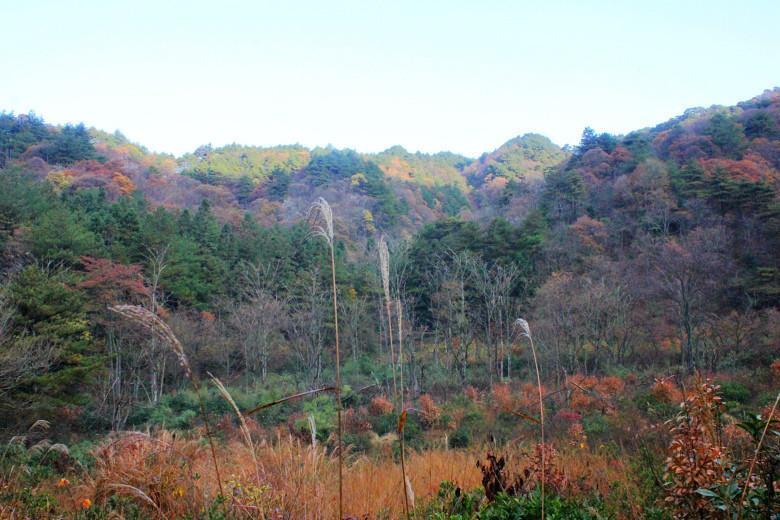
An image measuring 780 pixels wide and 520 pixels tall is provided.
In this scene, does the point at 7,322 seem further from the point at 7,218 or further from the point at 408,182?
the point at 408,182

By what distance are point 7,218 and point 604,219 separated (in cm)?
3034

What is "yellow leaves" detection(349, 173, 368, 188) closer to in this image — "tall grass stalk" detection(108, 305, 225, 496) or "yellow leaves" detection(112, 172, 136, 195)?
"yellow leaves" detection(112, 172, 136, 195)

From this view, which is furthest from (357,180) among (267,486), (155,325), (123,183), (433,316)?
(155,325)

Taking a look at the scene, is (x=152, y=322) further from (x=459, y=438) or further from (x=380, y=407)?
(x=380, y=407)

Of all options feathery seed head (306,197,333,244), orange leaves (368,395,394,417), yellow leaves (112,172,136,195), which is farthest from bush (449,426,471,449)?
yellow leaves (112,172,136,195)

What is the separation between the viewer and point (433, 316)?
21.2m

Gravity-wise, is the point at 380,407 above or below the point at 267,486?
below

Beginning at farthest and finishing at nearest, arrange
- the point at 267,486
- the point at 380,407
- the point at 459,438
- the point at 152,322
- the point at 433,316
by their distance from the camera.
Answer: the point at 433,316
the point at 380,407
the point at 459,438
the point at 267,486
the point at 152,322

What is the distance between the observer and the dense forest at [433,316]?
7895 millimetres

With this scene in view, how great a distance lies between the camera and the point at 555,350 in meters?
15.8

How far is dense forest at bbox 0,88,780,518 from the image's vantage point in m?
7.89

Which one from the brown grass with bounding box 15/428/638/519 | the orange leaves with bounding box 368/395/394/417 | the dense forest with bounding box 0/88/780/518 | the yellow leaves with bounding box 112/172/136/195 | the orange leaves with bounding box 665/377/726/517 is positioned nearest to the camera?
the orange leaves with bounding box 665/377/726/517

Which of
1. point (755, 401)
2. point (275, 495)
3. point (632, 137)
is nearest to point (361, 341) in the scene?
point (755, 401)

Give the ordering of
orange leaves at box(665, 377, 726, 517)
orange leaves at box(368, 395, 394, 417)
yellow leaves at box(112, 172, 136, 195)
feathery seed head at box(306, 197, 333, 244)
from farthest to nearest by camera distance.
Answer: yellow leaves at box(112, 172, 136, 195)
orange leaves at box(368, 395, 394, 417)
orange leaves at box(665, 377, 726, 517)
feathery seed head at box(306, 197, 333, 244)
